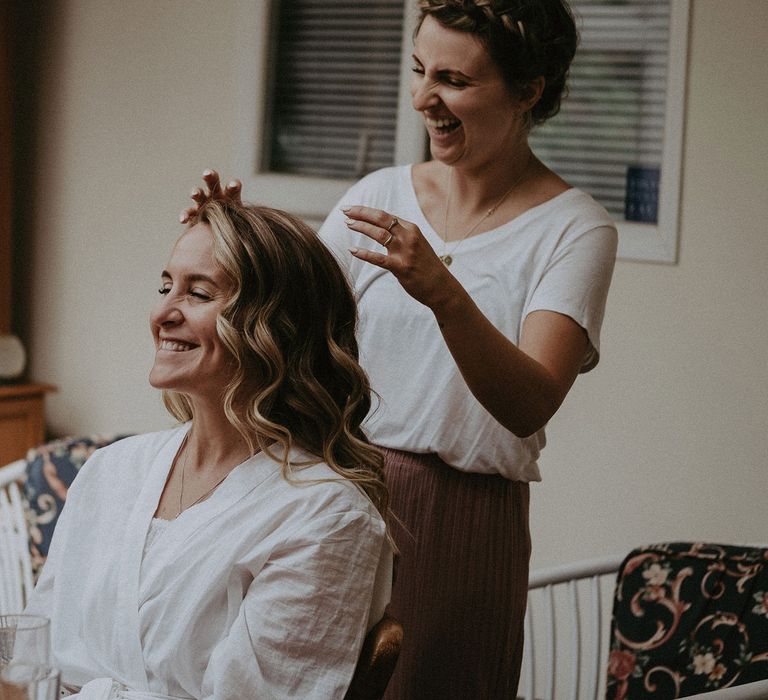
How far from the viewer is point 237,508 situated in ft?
4.61

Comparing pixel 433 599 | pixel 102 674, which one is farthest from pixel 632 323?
pixel 102 674

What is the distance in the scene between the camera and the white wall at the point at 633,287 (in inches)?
109

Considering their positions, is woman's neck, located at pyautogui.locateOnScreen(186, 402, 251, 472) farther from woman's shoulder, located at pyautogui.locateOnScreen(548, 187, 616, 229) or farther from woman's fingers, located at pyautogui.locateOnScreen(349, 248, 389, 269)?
woman's shoulder, located at pyautogui.locateOnScreen(548, 187, 616, 229)

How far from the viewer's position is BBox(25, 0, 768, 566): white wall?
276cm

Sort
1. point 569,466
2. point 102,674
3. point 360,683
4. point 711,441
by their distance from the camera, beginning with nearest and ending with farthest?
point 360,683 < point 102,674 < point 711,441 < point 569,466

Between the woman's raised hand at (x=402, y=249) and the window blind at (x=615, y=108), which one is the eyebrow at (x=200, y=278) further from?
the window blind at (x=615, y=108)

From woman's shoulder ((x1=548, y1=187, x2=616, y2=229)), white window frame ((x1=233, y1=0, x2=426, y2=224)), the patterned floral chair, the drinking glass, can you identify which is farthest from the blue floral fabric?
the drinking glass

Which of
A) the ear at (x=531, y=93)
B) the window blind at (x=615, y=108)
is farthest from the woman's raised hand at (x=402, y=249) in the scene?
the window blind at (x=615, y=108)

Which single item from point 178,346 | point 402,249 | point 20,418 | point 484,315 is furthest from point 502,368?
point 20,418

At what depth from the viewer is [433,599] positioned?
1672 mm

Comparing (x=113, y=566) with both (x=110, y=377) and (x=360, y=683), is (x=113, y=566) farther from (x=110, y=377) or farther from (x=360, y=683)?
(x=110, y=377)

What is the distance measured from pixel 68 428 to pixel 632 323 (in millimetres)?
2029

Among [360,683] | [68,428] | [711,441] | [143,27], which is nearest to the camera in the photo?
[360,683]

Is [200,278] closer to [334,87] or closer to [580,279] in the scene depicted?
[580,279]
